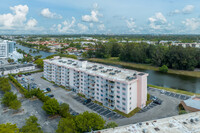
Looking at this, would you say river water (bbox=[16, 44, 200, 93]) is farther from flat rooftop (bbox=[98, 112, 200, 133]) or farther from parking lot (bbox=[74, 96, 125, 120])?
flat rooftop (bbox=[98, 112, 200, 133])

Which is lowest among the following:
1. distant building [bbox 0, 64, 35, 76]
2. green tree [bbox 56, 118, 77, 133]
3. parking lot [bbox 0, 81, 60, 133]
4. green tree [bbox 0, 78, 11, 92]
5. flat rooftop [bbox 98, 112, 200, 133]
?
parking lot [bbox 0, 81, 60, 133]

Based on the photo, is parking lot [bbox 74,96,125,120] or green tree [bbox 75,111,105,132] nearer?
green tree [bbox 75,111,105,132]

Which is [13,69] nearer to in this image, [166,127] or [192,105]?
[166,127]

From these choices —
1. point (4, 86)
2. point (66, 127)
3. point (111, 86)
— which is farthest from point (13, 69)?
point (66, 127)

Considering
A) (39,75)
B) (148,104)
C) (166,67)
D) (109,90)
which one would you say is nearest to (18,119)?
(109,90)

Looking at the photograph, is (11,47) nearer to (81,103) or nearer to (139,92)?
(81,103)

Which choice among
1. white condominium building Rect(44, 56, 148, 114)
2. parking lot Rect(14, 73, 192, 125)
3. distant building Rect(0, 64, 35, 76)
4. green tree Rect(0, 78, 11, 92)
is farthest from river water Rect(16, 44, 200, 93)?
distant building Rect(0, 64, 35, 76)
